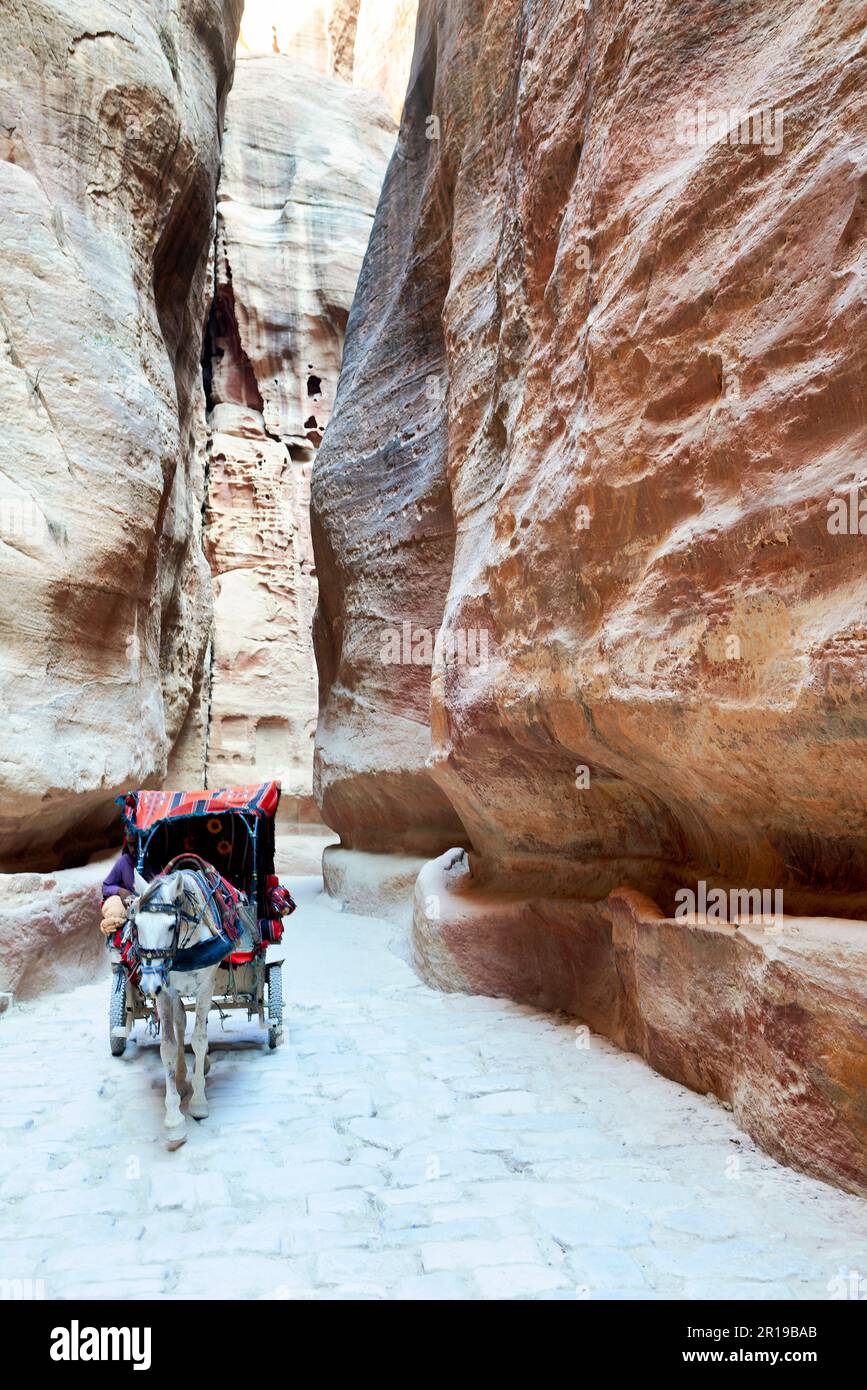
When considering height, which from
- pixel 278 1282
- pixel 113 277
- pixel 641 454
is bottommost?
pixel 278 1282

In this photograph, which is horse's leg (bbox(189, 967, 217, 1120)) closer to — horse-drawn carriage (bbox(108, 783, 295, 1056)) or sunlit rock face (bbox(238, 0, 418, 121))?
horse-drawn carriage (bbox(108, 783, 295, 1056))

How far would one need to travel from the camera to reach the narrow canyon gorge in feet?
11.0

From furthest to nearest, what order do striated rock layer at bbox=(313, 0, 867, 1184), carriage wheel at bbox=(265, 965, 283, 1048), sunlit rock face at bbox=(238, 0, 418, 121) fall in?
sunlit rock face at bbox=(238, 0, 418, 121), carriage wheel at bbox=(265, 965, 283, 1048), striated rock layer at bbox=(313, 0, 867, 1184)

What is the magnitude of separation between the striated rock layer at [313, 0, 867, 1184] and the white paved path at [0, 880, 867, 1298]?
0.37 m

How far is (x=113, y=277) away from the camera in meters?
8.42

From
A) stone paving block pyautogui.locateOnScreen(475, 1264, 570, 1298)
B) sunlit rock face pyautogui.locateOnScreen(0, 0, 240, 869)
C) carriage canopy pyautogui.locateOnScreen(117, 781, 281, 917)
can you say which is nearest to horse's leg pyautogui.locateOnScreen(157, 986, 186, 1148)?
carriage canopy pyautogui.locateOnScreen(117, 781, 281, 917)

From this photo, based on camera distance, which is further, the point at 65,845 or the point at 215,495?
the point at 215,495

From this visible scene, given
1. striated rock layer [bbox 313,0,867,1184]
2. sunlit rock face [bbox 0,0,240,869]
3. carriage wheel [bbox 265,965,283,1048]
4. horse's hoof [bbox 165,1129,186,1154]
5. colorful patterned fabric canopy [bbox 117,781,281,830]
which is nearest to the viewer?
striated rock layer [bbox 313,0,867,1184]

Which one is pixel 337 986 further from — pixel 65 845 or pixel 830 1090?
pixel 830 1090

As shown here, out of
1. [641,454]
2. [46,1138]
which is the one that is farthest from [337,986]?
[641,454]

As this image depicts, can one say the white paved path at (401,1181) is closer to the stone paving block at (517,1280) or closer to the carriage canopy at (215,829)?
the stone paving block at (517,1280)

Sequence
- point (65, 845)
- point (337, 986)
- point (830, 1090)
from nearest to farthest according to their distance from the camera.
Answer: point (830, 1090) → point (337, 986) → point (65, 845)

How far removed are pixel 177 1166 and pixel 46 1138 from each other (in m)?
0.73
